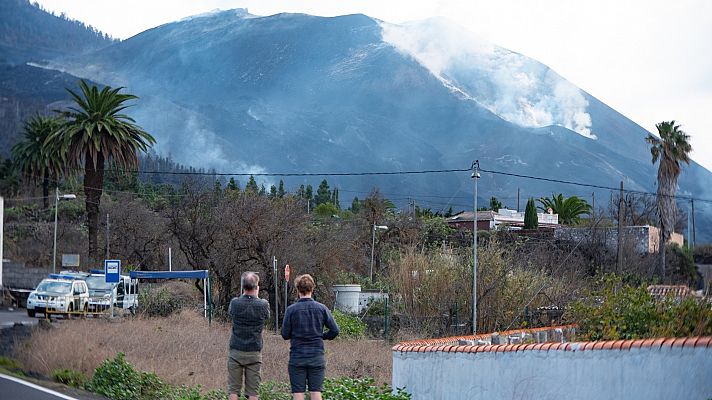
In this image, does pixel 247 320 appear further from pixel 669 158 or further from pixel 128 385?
pixel 669 158

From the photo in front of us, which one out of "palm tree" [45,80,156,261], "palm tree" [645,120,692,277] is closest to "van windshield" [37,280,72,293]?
"palm tree" [45,80,156,261]

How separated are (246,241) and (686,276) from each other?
35742 mm

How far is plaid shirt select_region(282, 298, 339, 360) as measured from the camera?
11.1m

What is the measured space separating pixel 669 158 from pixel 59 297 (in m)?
40.1

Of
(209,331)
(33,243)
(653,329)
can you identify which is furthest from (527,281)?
(33,243)

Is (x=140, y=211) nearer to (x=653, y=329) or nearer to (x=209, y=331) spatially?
(x=209, y=331)

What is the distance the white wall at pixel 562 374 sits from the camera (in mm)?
9156

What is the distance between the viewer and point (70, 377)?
1587 cm

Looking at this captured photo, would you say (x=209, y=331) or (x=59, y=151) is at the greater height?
(x=59, y=151)

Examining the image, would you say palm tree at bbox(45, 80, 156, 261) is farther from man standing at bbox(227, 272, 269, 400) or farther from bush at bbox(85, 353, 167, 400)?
man standing at bbox(227, 272, 269, 400)

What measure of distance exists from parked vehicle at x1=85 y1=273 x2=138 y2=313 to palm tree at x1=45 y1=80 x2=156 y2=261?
7770mm

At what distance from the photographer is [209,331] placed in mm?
27312

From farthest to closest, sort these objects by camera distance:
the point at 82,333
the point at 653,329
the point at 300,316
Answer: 1. the point at 82,333
2. the point at 653,329
3. the point at 300,316

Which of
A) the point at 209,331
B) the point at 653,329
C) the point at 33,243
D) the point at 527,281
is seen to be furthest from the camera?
the point at 33,243
